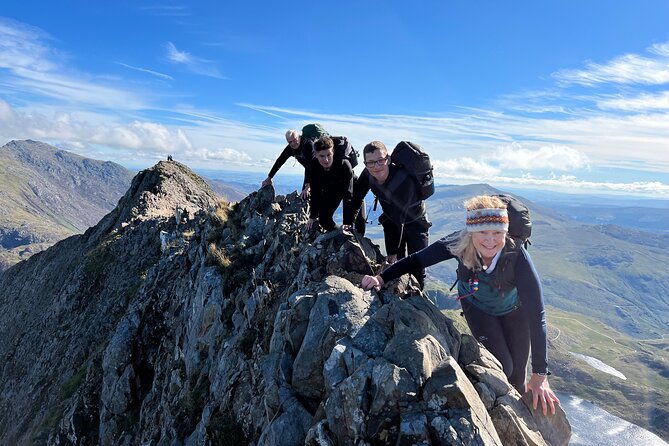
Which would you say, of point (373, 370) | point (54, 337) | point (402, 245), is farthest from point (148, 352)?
point (54, 337)

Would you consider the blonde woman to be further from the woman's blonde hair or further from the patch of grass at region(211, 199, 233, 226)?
the patch of grass at region(211, 199, 233, 226)

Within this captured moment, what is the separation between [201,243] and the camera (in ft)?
87.1

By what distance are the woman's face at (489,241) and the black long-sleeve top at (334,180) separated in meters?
6.62

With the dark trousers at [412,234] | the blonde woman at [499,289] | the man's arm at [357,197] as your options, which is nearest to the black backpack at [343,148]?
the man's arm at [357,197]

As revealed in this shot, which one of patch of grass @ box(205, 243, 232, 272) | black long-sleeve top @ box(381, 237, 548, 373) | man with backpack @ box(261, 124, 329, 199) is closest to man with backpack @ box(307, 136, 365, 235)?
man with backpack @ box(261, 124, 329, 199)

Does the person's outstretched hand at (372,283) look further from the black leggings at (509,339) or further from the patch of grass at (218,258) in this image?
the patch of grass at (218,258)

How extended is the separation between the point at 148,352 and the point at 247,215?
1031 centimetres

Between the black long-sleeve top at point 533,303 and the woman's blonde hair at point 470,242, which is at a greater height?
the woman's blonde hair at point 470,242

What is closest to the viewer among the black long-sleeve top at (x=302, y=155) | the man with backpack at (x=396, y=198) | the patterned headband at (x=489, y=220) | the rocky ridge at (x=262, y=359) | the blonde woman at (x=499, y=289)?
the rocky ridge at (x=262, y=359)

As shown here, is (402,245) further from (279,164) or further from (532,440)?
(279,164)

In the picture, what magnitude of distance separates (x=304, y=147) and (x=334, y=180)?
2.72m

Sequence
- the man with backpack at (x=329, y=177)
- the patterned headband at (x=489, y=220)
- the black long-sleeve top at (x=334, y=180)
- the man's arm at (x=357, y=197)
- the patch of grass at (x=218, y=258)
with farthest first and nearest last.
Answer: the patch of grass at (x=218, y=258)
the black long-sleeve top at (x=334, y=180)
the man with backpack at (x=329, y=177)
the man's arm at (x=357, y=197)
the patterned headband at (x=489, y=220)

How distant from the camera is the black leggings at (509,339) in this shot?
33.6ft

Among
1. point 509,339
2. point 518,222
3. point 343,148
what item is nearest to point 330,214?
point 343,148
